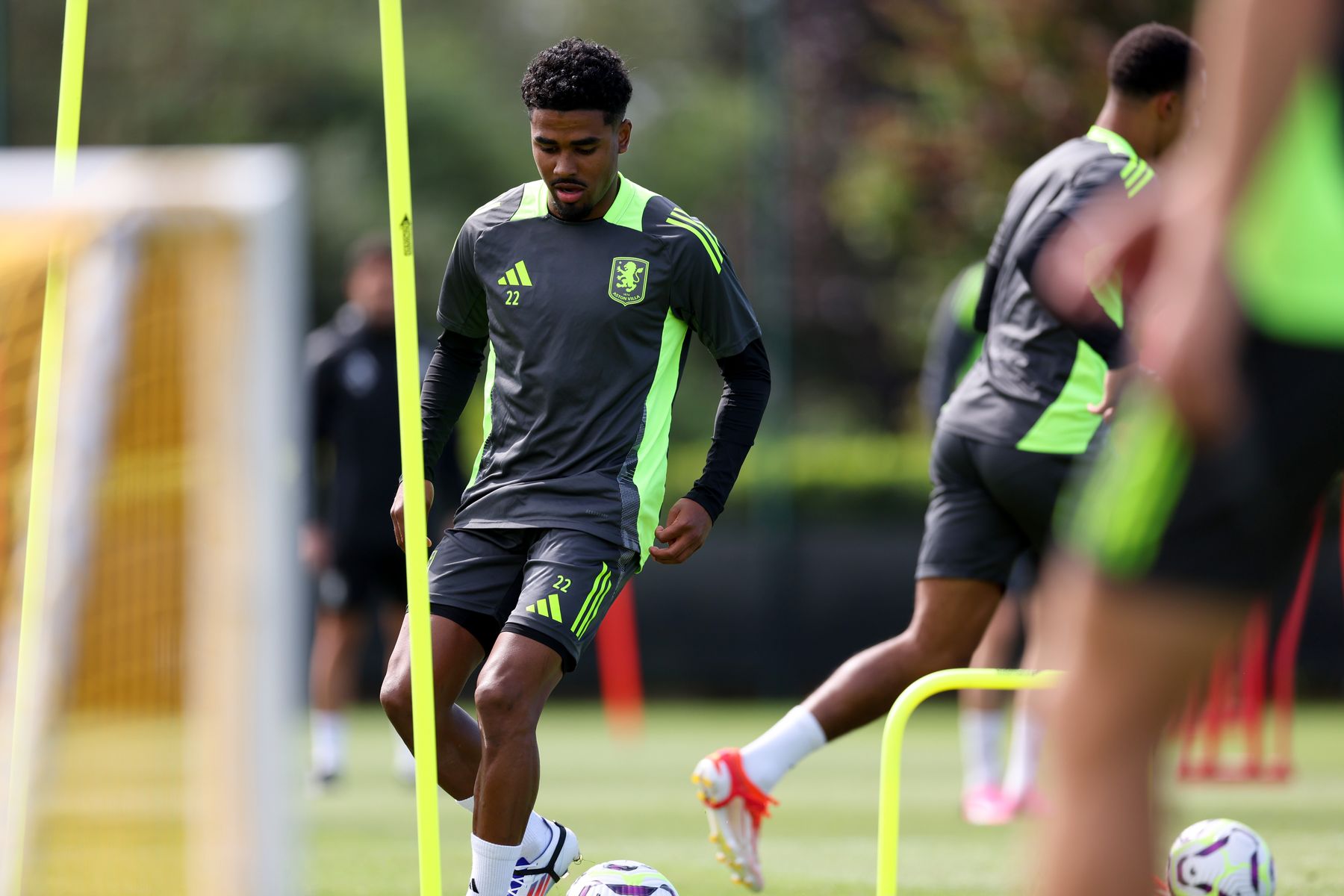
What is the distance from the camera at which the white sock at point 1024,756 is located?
25.0 ft

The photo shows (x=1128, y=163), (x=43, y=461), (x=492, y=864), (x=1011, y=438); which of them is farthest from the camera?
(x=1011, y=438)

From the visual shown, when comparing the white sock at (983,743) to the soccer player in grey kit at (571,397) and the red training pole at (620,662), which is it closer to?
the soccer player in grey kit at (571,397)

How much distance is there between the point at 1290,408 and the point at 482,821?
2.44 metres

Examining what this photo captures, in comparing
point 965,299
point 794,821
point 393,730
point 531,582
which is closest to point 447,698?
point 531,582

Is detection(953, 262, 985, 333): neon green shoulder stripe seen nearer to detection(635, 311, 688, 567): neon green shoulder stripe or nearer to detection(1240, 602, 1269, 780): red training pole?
detection(1240, 602, 1269, 780): red training pole

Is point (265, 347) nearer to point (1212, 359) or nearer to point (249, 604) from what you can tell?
point (249, 604)

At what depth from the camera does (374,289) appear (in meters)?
9.72

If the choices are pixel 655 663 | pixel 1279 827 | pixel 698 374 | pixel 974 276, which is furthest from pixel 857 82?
pixel 1279 827

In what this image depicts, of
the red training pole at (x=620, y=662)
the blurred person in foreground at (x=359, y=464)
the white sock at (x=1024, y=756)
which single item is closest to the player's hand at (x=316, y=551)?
the blurred person in foreground at (x=359, y=464)

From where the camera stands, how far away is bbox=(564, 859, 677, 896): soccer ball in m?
4.47

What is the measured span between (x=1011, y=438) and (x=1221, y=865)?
4.27ft

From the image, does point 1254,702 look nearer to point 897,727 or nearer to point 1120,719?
point 897,727

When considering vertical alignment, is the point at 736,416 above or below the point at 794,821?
above

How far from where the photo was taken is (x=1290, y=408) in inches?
90.1
